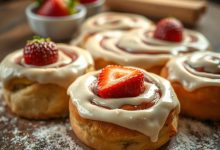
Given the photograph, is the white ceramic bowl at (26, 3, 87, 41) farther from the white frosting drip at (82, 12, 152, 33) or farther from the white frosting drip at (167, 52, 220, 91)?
the white frosting drip at (167, 52, 220, 91)

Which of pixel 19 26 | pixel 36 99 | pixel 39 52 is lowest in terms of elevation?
pixel 19 26

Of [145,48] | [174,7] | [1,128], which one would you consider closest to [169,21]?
[145,48]

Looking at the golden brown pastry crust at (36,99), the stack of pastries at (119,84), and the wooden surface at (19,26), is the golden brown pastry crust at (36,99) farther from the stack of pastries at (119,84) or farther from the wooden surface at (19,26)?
the wooden surface at (19,26)

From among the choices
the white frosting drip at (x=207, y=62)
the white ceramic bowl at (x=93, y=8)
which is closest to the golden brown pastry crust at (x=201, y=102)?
the white frosting drip at (x=207, y=62)

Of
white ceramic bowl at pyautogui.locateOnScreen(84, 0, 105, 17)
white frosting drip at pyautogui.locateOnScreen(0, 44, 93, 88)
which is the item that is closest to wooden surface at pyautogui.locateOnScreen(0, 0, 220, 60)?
white ceramic bowl at pyautogui.locateOnScreen(84, 0, 105, 17)

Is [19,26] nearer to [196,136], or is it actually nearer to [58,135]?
[58,135]

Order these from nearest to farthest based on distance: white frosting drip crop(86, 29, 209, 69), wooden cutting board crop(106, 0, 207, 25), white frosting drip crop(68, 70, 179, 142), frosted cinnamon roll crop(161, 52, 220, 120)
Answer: white frosting drip crop(68, 70, 179, 142) → frosted cinnamon roll crop(161, 52, 220, 120) → white frosting drip crop(86, 29, 209, 69) → wooden cutting board crop(106, 0, 207, 25)

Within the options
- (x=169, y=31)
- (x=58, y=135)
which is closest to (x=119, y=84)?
(x=58, y=135)
